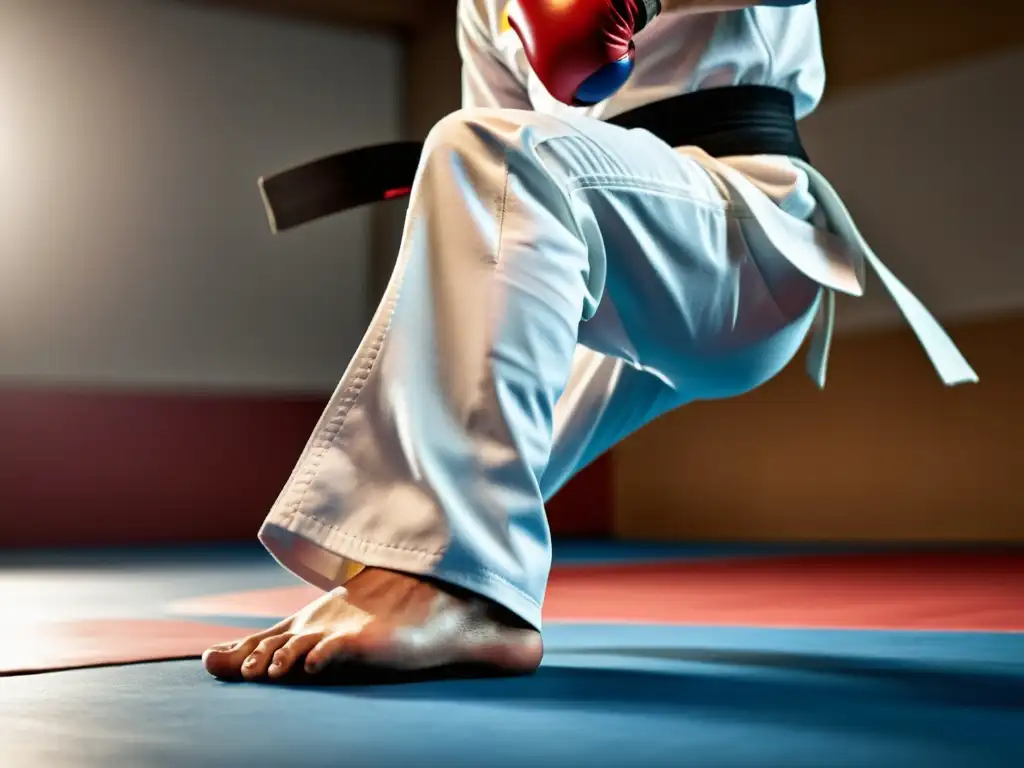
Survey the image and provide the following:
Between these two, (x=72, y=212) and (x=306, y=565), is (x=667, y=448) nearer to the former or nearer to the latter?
(x=72, y=212)

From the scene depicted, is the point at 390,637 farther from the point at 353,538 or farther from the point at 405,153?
Result: the point at 405,153

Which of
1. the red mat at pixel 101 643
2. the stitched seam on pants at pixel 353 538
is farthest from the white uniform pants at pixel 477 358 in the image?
the red mat at pixel 101 643

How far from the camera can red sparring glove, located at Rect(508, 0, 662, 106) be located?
58.8 inches

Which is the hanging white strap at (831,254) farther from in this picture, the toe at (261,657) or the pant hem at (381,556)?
the toe at (261,657)

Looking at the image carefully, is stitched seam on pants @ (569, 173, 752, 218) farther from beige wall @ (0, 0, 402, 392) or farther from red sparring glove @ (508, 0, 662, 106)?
beige wall @ (0, 0, 402, 392)

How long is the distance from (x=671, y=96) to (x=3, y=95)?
4.72 m

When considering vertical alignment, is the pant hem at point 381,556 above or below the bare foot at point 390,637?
above

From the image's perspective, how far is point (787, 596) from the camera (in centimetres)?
269

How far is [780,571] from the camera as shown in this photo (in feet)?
11.6

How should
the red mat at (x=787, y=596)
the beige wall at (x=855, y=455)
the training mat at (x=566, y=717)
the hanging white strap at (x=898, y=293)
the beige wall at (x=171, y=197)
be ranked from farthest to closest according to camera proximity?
the beige wall at (x=171, y=197), the beige wall at (x=855, y=455), the red mat at (x=787, y=596), the hanging white strap at (x=898, y=293), the training mat at (x=566, y=717)

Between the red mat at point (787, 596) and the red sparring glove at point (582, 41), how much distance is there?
88 centimetres

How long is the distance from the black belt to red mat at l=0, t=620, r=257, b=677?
1.84 feet

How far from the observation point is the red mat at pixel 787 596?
2.14 meters

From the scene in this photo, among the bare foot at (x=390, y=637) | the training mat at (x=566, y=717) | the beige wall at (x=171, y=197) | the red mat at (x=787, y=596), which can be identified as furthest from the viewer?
the beige wall at (x=171, y=197)
